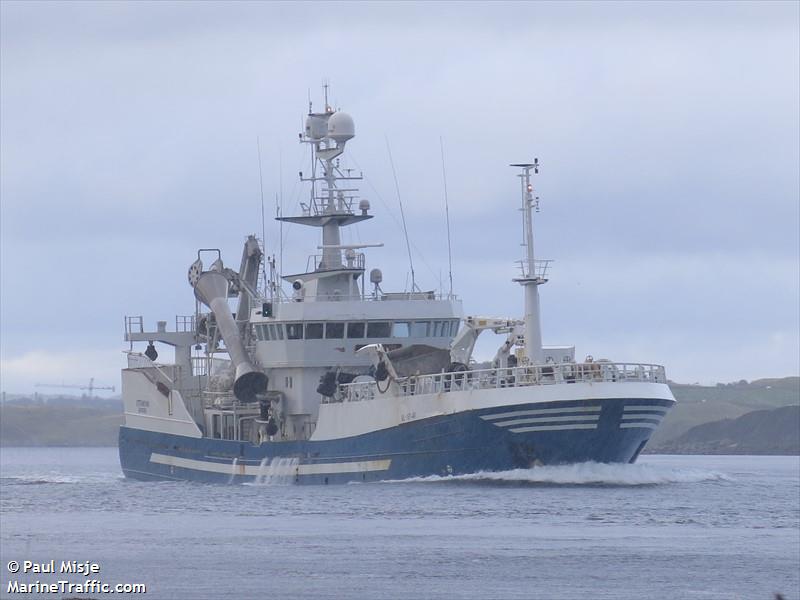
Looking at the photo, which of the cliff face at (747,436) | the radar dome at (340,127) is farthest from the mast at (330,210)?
the cliff face at (747,436)

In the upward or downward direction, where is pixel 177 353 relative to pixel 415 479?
upward

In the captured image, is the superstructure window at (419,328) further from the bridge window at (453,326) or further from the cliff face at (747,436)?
the cliff face at (747,436)

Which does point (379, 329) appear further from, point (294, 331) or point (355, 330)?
point (294, 331)

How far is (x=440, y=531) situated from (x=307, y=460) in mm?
16844

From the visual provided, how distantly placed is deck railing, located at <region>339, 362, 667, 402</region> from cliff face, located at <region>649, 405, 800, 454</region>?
77.4m

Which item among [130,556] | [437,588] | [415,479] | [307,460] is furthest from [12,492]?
[437,588]

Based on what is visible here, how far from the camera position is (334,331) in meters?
60.2

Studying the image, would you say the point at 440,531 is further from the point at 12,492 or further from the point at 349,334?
the point at 12,492

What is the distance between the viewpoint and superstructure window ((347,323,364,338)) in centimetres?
5988

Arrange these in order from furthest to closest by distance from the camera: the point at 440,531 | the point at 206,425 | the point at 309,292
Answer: the point at 206,425
the point at 309,292
the point at 440,531

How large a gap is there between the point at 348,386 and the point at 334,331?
3175 mm

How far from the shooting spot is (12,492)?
64.1 m

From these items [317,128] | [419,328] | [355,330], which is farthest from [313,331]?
[317,128]

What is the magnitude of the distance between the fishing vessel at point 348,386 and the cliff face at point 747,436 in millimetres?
67881
